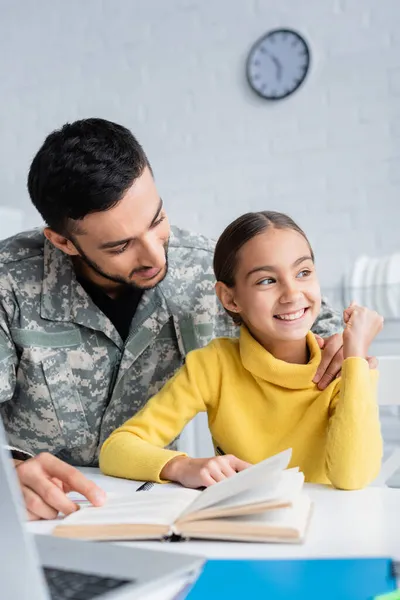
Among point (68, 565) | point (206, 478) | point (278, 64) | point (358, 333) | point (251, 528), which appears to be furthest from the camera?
point (278, 64)

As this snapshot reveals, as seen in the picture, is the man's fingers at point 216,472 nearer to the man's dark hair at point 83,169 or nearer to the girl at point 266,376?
the girl at point 266,376

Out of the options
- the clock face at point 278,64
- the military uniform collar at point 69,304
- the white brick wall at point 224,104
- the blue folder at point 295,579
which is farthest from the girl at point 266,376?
the clock face at point 278,64

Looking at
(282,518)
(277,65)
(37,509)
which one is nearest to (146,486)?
(37,509)

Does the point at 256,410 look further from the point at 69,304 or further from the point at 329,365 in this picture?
the point at 69,304

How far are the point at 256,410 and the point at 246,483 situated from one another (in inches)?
19.0

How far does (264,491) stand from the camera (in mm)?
764

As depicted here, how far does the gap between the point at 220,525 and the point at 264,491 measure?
0.06 metres

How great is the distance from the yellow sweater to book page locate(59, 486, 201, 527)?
0.63 feet

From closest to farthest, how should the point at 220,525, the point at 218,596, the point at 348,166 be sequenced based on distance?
the point at 218,596 → the point at 220,525 → the point at 348,166

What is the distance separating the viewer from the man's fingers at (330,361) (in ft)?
3.92

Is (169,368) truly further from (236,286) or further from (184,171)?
(184,171)

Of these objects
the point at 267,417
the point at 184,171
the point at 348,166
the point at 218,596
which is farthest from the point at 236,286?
the point at 184,171

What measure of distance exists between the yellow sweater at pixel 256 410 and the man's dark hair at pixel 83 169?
34 cm

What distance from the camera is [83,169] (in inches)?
52.0
